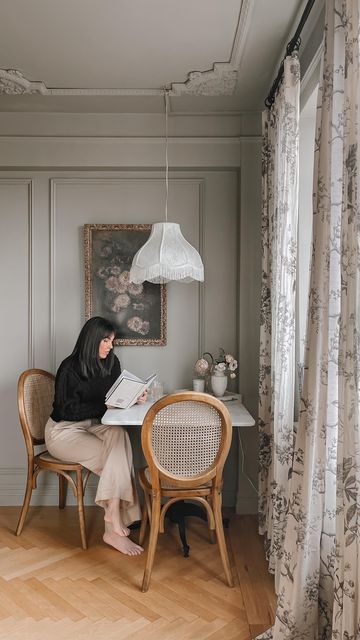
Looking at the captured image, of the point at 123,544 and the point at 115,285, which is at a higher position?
the point at 115,285

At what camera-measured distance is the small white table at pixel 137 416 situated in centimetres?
286

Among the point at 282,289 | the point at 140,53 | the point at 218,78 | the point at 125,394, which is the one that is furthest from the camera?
the point at 125,394

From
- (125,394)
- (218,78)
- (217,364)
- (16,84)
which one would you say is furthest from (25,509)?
(218,78)

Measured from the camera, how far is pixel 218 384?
3375mm

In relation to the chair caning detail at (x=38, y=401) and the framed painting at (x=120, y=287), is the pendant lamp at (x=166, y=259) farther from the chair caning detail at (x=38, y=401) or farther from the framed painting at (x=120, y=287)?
the chair caning detail at (x=38, y=401)

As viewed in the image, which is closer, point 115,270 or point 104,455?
point 104,455

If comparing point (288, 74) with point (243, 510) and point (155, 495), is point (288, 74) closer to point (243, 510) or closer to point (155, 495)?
point (155, 495)

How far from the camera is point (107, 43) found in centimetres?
268

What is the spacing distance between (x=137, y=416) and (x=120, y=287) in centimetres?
102

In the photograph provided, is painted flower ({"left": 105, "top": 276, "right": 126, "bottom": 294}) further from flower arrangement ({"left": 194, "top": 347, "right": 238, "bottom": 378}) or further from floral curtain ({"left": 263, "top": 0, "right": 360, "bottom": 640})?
floral curtain ({"left": 263, "top": 0, "right": 360, "bottom": 640})

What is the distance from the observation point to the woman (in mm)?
2994

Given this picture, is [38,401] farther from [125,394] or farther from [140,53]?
[140,53]

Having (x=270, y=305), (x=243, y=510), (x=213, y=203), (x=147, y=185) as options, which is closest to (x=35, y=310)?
(x=147, y=185)

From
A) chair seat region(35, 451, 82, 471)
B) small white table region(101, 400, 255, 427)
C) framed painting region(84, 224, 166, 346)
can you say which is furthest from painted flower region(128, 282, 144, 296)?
chair seat region(35, 451, 82, 471)
